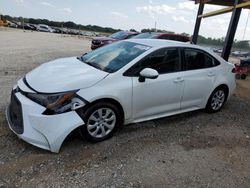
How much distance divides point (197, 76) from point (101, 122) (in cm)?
212

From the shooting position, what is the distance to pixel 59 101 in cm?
335

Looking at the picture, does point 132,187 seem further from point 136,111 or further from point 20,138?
point 20,138

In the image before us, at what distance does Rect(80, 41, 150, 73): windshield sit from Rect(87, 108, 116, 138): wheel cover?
65 cm

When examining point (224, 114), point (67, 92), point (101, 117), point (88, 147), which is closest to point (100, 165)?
point (88, 147)

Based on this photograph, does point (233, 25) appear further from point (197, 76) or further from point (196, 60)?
point (197, 76)

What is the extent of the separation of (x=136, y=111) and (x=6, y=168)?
2000 millimetres

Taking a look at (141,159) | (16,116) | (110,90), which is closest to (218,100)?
(141,159)

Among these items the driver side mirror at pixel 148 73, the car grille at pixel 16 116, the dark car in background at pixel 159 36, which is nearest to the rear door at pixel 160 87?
the driver side mirror at pixel 148 73

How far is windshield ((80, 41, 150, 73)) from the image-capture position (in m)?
4.11

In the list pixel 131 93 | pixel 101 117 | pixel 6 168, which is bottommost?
pixel 6 168

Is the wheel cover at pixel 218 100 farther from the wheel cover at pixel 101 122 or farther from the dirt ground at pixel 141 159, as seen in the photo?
the wheel cover at pixel 101 122

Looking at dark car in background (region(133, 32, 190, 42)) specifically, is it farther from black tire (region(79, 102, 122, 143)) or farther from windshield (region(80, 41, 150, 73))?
black tire (region(79, 102, 122, 143))

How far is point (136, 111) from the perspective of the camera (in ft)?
13.5

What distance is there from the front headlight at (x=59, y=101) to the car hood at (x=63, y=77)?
0.08m
